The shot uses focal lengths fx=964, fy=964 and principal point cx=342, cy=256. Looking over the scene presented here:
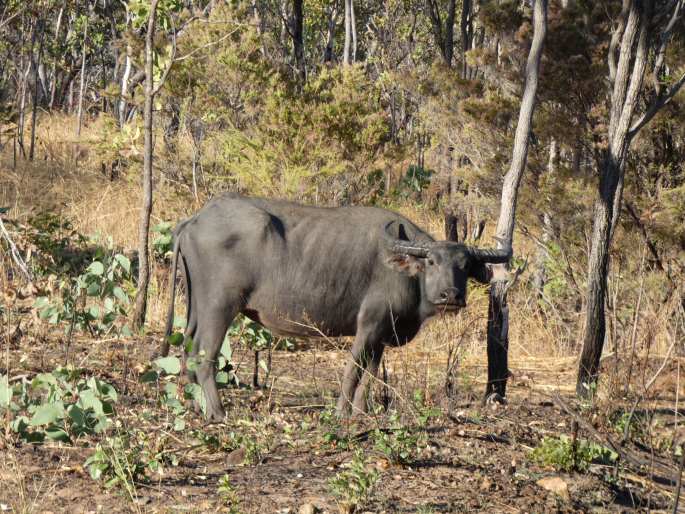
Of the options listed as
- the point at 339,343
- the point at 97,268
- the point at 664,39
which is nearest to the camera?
the point at 97,268

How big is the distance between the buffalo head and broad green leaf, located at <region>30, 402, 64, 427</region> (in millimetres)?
2703

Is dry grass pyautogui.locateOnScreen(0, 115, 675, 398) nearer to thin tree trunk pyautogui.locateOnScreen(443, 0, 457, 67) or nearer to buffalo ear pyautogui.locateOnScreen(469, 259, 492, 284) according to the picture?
buffalo ear pyautogui.locateOnScreen(469, 259, 492, 284)

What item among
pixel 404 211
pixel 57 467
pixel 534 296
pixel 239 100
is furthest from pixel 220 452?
pixel 404 211

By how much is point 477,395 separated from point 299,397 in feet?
4.74

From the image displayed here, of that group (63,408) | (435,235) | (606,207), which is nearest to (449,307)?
(606,207)

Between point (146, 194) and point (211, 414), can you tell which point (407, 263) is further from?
point (146, 194)

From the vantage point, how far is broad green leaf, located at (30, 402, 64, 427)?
502 centimetres

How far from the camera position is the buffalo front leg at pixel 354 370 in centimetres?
672

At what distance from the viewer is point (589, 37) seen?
11.7m

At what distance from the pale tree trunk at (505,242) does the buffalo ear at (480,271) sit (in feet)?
0.19

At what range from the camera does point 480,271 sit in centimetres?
697

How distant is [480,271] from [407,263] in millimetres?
554

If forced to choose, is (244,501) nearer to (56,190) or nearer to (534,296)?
(534,296)

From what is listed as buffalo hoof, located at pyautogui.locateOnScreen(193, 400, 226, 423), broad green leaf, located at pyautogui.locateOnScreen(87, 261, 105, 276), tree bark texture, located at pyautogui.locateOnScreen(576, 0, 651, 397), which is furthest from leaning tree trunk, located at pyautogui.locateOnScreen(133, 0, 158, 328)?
tree bark texture, located at pyautogui.locateOnScreen(576, 0, 651, 397)
